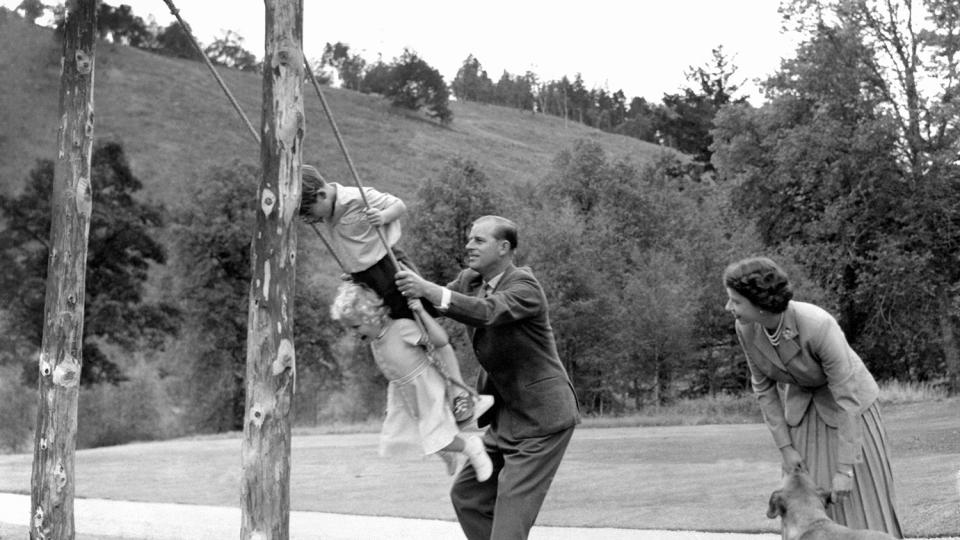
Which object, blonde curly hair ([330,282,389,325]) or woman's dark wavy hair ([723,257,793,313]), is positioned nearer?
woman's dark wavy hair ([723,257,793,313])

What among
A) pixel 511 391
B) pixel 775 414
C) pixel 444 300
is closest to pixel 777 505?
pixel 775 414

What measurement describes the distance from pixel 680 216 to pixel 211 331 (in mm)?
25155

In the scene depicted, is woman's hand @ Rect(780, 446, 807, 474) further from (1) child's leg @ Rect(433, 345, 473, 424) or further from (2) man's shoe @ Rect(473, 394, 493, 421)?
(1) child's leg @ Rect(433, 345, 473, 424)

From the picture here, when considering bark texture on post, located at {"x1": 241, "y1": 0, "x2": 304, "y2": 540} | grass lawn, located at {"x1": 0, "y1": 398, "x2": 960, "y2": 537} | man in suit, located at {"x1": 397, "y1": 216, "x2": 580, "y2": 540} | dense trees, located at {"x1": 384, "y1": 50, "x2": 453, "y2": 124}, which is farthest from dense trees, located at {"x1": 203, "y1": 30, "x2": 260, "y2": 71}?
man in suit, located at {"x1": 397, "y1": 216, "x2": 580, "y2": 540}

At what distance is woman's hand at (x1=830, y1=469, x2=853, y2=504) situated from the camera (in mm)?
5672

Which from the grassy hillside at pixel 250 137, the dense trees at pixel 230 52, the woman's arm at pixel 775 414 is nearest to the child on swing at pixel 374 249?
the woman's arm at pixel 775 414

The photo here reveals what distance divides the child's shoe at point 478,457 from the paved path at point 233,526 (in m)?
5.27

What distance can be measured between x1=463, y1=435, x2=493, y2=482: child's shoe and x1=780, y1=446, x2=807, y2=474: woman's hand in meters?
1.62

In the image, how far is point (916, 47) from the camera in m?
42.8

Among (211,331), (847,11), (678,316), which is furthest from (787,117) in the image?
(211,331)

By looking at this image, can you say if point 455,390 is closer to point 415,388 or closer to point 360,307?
point 415,388

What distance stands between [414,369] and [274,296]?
39.8 inches

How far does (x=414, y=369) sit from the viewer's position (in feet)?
20.5

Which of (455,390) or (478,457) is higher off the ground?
(455,390)
